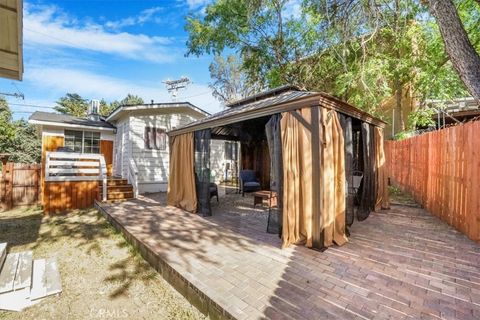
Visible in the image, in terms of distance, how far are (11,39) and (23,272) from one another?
326 cm

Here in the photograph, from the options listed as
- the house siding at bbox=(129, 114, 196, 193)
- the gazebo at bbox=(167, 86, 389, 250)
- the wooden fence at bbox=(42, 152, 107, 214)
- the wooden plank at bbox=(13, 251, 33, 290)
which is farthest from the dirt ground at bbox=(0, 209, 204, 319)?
the house siding at bbox=(129, 114, 196, 193)

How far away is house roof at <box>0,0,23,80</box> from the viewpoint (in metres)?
2.80

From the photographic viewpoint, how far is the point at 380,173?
6.42m

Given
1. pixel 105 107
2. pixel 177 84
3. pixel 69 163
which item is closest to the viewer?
pixel 69 163

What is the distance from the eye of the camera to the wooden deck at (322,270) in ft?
7.63

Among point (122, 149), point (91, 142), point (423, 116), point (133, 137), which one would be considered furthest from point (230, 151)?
point (423, 116)

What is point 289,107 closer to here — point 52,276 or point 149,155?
point 52,276

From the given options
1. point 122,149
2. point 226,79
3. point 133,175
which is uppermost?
point 226,79

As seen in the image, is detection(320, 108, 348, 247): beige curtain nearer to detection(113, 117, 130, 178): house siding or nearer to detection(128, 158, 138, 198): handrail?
detection(128, 158, 138, 198): handrail

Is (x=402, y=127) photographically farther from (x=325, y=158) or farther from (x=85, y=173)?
(x=85, y=173)

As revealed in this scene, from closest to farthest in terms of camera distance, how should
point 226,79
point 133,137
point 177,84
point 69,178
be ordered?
point 69,178 < point 133,137 < point 177,84 < point 226,79

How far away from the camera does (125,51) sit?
44.5 feet

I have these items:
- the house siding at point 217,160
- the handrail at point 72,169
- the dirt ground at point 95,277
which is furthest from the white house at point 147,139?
the dirt ground at point 95,277

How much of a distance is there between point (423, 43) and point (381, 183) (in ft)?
24.3
